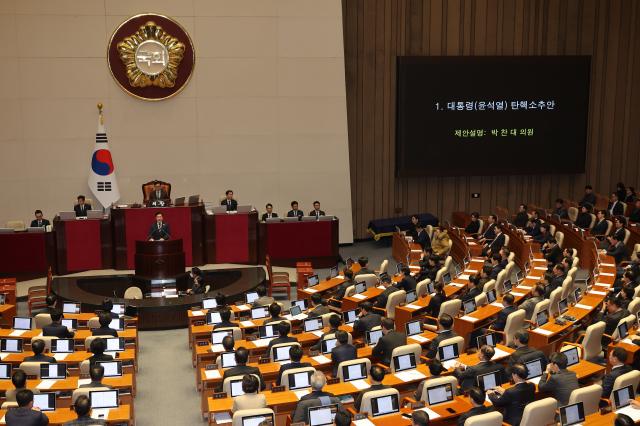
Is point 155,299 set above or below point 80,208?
below

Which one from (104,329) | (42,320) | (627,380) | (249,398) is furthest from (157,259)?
(627,380)

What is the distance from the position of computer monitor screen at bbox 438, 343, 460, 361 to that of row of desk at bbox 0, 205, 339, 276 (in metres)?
8.49

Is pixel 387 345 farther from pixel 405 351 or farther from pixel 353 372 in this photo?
pixel 353 372

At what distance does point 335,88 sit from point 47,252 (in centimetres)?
796

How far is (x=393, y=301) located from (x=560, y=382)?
4518mm

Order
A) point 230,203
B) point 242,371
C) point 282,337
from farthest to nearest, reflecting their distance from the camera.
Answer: point 230,203 < point 282,337 < point 242,371

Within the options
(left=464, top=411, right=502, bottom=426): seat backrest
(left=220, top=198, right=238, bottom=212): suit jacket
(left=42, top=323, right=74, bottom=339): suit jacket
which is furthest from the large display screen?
(left=464, top=411, right=502, bottom=426): seat backrest

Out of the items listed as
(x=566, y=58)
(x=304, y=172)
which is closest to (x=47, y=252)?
(x=304, y=172)

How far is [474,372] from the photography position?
865 centimetres

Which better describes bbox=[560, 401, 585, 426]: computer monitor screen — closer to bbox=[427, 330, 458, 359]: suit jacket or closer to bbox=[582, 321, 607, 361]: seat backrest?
bbox=[427, 330, 458, 359]: suit jacket

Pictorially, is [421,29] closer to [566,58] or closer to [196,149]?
[566,58]

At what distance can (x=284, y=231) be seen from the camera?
17859 millimetres

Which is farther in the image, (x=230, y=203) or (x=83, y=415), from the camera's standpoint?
(x=230, y=203)

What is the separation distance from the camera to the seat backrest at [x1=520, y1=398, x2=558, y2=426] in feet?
23.8
